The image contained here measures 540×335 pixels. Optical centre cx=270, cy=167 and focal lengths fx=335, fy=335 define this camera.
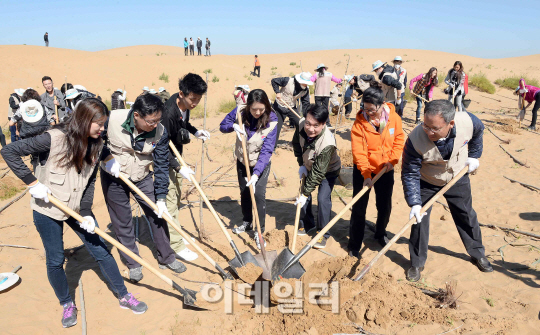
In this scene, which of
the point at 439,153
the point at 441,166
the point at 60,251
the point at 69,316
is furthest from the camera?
the point at 441,166

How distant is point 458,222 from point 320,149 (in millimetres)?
1645

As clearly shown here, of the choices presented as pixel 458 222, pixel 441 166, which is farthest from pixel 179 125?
pixel 458 222

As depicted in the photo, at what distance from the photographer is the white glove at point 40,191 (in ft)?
7.75

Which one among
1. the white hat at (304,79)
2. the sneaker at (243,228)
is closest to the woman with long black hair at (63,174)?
the sneaker at (243,228)

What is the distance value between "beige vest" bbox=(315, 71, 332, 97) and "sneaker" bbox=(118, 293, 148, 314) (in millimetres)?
6684

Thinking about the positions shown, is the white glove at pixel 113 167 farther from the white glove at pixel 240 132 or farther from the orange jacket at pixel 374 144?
the orange jacket at pixel 374 144

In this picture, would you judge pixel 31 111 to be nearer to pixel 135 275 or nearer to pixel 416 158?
pixel 135 275

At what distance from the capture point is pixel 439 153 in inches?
118

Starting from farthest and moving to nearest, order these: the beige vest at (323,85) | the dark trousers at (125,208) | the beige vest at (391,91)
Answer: the beige vest at (323,85) < the beige vest at (391,91) < the dark trousers at (125,208)

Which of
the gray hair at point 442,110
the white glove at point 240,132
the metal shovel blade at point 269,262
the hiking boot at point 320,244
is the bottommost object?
the hiking boot at point 320,244

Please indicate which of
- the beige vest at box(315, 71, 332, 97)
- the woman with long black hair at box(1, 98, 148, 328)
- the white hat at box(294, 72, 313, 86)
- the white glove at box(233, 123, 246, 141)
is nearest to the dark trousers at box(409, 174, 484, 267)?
the white glove at box(233, 123, 246, 141)

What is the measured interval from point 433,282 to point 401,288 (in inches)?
21.9

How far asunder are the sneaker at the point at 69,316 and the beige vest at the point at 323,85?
7.02 meters

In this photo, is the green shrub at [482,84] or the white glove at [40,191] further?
the green shrub at [482,84]
